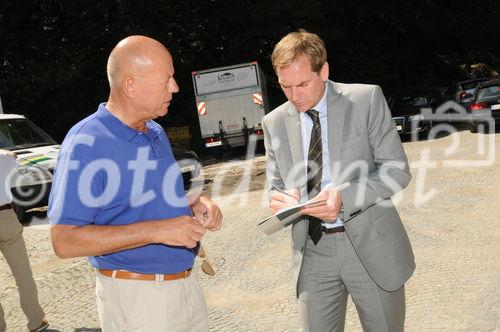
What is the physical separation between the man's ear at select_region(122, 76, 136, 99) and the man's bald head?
0.02 meters

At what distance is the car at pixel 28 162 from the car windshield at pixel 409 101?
11605 mm

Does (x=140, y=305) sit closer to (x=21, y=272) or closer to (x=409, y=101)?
(x=21, y=272)

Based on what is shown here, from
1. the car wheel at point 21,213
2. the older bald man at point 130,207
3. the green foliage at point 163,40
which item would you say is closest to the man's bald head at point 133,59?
the older bald man at point 130,207

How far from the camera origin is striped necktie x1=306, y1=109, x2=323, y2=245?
111 inches

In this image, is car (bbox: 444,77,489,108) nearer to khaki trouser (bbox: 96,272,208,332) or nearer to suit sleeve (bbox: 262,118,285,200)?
suit sleeve (bbox: 262,118,285,200)

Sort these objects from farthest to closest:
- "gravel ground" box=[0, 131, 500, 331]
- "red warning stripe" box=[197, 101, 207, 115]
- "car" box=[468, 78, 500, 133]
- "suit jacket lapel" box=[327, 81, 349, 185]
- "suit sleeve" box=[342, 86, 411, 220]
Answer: "red warning stripe" box=[197, 101, 207, 115]
"car" box=[468, 78, 500, 133]
"gravel ground" box=[0, 131, 500, 331]
"suit jacket lapel" box=[327, 81, 349, 185]
"suit sleeve" box=[342, 86, 411, 220]

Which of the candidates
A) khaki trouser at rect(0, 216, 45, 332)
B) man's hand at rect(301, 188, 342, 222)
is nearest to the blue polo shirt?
man's hand at rect(301, 188, 342, 222)

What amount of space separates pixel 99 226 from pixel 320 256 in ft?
4.12

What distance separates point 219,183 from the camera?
40.4 feet

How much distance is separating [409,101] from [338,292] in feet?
51.1

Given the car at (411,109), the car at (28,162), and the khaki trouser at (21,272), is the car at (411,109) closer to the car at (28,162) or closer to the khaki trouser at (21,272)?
the car at (28,162)

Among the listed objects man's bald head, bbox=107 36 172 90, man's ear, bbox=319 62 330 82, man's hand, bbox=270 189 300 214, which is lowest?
man's hand, bbox=270 189 300 214

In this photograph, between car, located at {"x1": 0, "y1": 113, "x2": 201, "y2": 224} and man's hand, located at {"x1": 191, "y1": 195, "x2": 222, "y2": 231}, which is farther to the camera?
car, located at {"x1": 0, "y1": 113, "x2": 201, "y2": 224}

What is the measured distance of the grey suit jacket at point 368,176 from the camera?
2693 millimetres
